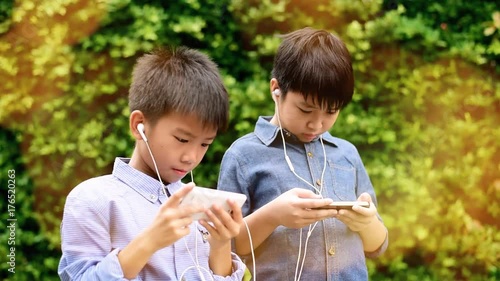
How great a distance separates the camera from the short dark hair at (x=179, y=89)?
2531 millimetres

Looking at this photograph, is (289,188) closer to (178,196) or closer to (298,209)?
(298,209)

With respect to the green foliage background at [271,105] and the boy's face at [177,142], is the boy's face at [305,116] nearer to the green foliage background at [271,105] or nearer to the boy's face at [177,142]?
the boy's face at [177,142]

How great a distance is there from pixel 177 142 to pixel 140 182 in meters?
0.18

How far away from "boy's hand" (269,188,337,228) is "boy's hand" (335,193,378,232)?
7 cm

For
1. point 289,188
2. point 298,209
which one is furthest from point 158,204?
point 289,188

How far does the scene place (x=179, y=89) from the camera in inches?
101

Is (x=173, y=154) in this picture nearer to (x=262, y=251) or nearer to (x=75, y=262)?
(x=75, y=262)

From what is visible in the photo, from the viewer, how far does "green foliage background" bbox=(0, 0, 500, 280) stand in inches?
169

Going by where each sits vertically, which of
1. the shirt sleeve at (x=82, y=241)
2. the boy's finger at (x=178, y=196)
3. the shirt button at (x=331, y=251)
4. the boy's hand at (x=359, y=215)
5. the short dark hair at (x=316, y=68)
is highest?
the short dark hair at (x=316, y=68)

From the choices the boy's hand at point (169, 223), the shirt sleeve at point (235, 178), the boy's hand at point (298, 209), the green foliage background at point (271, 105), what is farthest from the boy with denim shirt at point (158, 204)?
the green foliage background at point (271, 105)

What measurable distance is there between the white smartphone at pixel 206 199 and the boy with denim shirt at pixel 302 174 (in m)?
0.45

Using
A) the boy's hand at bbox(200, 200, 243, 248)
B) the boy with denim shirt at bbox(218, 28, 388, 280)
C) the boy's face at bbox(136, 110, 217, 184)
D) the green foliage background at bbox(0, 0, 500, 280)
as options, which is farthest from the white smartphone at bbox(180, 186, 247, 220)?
the green foliage background at bbox(0, 0, 500, 280)

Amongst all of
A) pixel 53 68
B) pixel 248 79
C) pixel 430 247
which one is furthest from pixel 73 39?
pixel 430 247

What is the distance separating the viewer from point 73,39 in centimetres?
431
